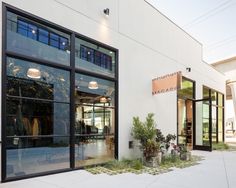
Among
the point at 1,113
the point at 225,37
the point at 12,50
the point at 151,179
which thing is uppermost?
the point at 225,37

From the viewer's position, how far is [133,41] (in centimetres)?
756

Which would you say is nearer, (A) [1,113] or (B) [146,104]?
(A) [1,113]

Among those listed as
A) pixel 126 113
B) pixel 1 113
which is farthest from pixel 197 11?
pixel 1 113

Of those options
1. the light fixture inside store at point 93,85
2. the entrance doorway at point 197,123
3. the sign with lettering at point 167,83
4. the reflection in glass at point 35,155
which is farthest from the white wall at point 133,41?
the reflection in glass at point 35,155

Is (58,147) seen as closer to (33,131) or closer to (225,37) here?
(33,131)

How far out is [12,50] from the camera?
466 cm

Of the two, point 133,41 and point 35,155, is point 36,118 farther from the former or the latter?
point 133,41

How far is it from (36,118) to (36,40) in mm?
1775

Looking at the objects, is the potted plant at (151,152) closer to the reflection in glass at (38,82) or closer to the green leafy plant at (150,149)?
the green leafy plant at (150,149)

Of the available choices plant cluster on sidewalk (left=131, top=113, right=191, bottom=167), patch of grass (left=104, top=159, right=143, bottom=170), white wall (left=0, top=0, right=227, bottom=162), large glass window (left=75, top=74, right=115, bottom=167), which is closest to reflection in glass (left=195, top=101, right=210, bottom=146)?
white wall (left=0, top=0, right=227, bottom=162)

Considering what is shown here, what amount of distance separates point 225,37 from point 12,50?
14.3m

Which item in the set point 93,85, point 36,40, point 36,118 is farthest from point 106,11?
point 36,118

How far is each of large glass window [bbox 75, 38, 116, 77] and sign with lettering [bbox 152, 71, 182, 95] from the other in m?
2.01

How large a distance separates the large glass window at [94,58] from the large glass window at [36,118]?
66cm
